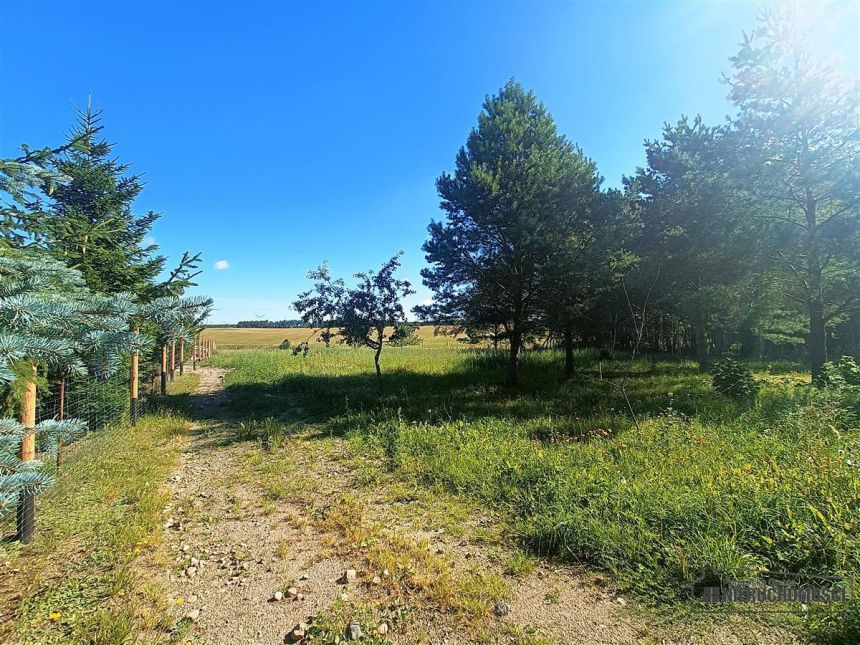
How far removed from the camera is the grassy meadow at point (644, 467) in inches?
116

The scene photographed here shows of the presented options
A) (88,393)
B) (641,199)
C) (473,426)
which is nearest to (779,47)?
(641,199)

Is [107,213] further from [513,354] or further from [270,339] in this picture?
[270,339]

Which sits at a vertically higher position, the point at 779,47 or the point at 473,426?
the point at 779,47

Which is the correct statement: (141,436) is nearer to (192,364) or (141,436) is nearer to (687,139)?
(192,364)

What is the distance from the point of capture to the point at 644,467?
15.5ft

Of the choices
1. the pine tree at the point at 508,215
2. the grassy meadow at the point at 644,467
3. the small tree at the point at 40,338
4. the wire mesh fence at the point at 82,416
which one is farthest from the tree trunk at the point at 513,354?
the small tree at the point at 40,338

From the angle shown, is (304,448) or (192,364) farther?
(192,364)

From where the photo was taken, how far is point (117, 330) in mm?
2121

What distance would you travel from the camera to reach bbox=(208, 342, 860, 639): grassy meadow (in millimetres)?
2959

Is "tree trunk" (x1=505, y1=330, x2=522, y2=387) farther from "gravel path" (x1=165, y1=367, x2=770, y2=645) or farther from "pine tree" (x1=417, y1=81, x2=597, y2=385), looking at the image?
"gravel path" (x1=165, y1=367, x2=770, y2=645)

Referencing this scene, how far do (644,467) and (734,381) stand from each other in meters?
6.32

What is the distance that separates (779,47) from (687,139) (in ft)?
11.5

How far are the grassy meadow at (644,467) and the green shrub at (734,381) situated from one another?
383mm

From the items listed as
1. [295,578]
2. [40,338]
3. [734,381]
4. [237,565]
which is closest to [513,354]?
[734,381]
